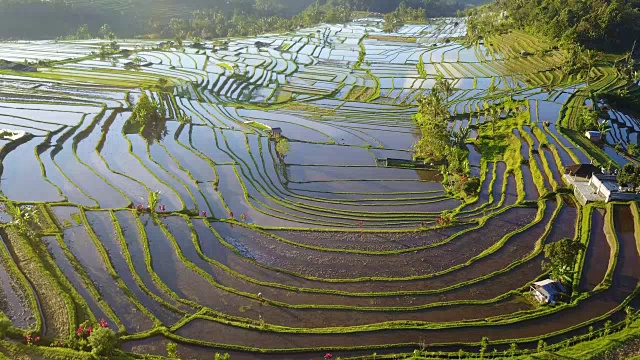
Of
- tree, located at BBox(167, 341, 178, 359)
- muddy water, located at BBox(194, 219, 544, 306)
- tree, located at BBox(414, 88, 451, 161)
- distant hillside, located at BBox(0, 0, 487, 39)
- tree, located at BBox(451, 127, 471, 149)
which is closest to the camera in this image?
tree, located at BBox(167, 341, 178, 359)

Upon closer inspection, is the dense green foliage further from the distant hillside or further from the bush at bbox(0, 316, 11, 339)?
the distant hillside

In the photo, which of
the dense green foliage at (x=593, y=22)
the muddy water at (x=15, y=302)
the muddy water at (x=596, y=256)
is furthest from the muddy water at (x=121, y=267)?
the dense green foliage at (x=593, y=22)

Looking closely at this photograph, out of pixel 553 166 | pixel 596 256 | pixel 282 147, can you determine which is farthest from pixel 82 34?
pixel 596 256

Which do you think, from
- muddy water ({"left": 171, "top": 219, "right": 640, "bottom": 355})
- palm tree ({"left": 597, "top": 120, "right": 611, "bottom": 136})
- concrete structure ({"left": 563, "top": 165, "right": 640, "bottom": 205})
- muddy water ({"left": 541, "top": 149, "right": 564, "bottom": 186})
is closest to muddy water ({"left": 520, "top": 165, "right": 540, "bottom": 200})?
muddy water ({"left": 541, "top": 149, "right": 564, "bottom": 186})

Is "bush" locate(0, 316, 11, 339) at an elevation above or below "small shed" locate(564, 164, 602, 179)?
below

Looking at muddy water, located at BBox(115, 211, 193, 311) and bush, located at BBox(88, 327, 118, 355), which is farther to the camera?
muddy water, located at BBox(115, 211, 193, 311)

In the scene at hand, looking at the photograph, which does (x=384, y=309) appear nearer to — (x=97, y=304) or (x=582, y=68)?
(x=97, y=304)

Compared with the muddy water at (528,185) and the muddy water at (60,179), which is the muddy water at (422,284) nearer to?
the muddy water at (528,185)
